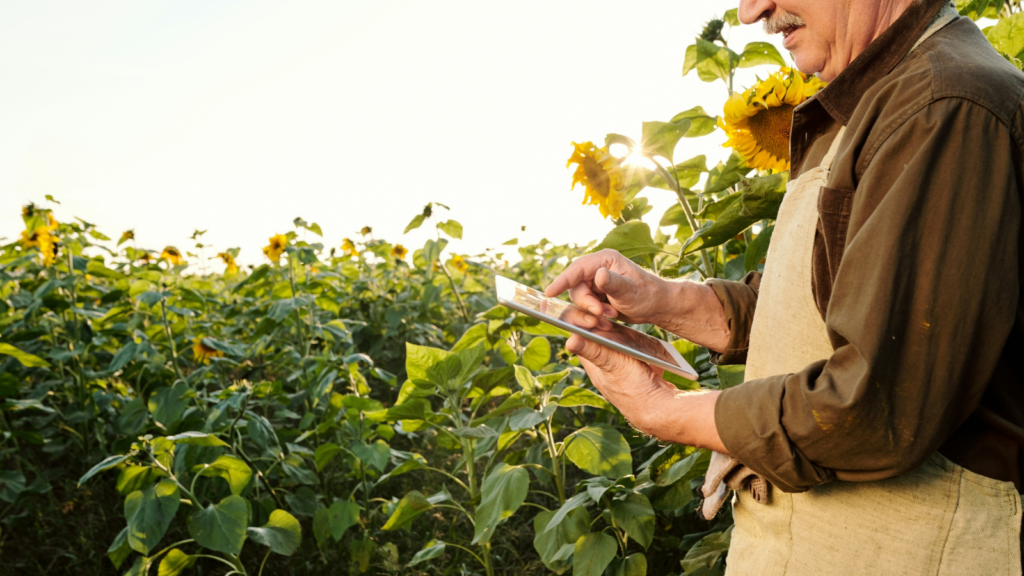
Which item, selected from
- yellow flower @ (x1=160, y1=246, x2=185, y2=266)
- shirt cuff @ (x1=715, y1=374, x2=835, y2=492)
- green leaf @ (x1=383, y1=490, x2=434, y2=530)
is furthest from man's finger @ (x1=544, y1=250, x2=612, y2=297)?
yellow flower @ (x1=160, y1=246, x2=185, y2=266)

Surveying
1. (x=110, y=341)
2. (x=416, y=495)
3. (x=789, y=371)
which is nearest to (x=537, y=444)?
(x=416, y=495)

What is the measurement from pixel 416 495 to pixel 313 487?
4.08 ft

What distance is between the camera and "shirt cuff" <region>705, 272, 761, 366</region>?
4.55 ft

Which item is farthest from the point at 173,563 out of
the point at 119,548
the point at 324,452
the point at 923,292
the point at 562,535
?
the point at 923,292

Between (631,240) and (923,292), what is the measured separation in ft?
3.47

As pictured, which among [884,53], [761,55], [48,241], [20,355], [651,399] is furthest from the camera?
[48,241]

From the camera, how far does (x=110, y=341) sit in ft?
12.2

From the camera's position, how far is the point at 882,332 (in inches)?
30.7

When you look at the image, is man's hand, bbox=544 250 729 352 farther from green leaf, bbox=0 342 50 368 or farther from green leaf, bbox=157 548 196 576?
green leaf, bbox=0 342 50 368

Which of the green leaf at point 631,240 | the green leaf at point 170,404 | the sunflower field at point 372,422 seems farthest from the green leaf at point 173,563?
the green leaf at point 631,240

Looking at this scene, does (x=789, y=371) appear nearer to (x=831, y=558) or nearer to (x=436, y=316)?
(x=831, y=558)

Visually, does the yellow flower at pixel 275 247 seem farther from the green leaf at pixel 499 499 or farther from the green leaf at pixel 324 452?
the green leaf at pixel 499 499

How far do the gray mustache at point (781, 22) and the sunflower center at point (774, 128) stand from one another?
0.52 meters

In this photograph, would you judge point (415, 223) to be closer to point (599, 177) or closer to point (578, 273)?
point (599, 177)
